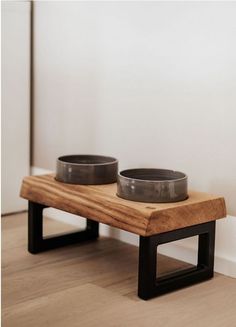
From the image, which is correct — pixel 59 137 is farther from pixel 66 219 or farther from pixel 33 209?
pixel 33 209

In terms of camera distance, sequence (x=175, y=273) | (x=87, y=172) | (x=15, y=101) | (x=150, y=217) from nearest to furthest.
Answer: (x=150, y=217) < (x=175, y=273) < (x=87, y=172) < (x=15, y=101)

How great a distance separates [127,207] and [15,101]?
3.05ft

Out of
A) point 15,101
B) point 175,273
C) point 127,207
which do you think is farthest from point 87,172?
point 15,101

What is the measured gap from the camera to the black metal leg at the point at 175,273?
1.24 meters

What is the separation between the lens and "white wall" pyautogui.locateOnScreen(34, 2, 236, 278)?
1.43 meters

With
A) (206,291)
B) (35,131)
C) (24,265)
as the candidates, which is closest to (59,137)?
(35,131)

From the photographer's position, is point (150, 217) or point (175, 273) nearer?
point (150, 217)

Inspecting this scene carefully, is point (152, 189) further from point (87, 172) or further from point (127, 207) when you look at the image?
point (87, 172)

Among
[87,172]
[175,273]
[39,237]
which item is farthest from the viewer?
[39,237]

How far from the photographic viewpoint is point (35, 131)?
209 centimetres

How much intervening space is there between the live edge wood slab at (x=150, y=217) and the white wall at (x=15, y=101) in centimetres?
49

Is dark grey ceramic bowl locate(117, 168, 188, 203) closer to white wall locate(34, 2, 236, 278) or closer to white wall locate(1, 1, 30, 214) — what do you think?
white wall locate(34, 2, 236, 278)

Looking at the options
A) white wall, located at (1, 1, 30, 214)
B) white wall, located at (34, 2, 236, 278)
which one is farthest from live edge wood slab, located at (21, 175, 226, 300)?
white wall, located at (1, 1, 30, 214)

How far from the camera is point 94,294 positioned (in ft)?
4.20
